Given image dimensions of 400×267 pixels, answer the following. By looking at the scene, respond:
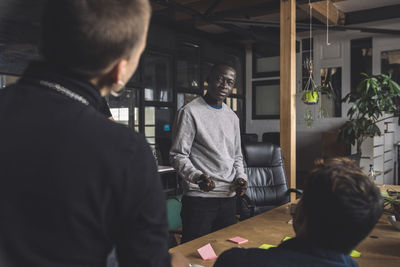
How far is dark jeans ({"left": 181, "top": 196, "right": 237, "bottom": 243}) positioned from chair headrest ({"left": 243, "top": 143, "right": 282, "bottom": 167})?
99 centimetres

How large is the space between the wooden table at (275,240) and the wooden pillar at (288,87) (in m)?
1.72

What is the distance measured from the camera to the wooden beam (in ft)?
18.9

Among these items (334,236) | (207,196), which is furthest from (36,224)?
(207,196)

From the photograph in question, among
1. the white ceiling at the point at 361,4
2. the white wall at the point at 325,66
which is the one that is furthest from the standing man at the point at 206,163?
the white wall at the point at 325,66

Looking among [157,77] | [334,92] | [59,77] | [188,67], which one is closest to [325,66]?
[334,92]

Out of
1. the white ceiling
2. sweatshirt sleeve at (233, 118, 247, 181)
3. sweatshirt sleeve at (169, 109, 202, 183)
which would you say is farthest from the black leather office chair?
the white ceiling

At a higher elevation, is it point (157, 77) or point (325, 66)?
point (325, 66)

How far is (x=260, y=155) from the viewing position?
3.27 metres

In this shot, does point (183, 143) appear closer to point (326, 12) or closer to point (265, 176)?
point (265, 176)

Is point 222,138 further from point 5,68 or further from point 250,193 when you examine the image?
point 5,68

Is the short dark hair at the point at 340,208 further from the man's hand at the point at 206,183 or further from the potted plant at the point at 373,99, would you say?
the potted plant at the point at 373,99

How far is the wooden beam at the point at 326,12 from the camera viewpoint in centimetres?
577

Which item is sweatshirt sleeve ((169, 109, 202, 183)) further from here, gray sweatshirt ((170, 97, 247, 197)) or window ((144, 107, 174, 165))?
window ((144, 107, 174, 165))

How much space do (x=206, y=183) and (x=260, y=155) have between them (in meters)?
1.31
